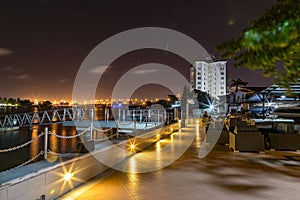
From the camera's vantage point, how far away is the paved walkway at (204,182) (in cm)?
364

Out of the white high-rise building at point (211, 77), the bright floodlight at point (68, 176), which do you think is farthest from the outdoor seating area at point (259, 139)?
the white high-rise building at point (211, 77)

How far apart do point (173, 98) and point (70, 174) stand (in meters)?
33.1

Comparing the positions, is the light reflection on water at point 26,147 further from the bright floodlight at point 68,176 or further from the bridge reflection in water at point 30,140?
the bright floodlight at point 68,176

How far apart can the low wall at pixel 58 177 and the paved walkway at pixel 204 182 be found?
5.3 inches

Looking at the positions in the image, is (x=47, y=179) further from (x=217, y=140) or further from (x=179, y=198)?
(x=217, y=140)

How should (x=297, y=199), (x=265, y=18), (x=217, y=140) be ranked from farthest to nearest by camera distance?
(x=217, y=140)
(x=297, y=199)
(x=265, y=18)

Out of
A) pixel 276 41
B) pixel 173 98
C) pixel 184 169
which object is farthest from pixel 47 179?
pixel 173 98

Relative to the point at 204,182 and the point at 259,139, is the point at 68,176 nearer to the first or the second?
the point at 204,182

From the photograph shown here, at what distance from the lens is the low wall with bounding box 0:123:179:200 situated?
8.99 ft

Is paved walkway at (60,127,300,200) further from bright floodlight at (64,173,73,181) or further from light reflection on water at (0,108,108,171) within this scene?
light reflection on water at (0,108,108,171)

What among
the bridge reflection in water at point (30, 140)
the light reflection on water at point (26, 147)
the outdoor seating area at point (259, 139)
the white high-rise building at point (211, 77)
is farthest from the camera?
the white high-rise building at point (211, 77)

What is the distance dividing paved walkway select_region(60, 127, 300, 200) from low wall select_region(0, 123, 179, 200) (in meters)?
0.13

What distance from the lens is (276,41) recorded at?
40.4 inches

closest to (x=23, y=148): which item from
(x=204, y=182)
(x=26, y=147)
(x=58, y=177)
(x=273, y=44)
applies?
(x=26, y=147)
